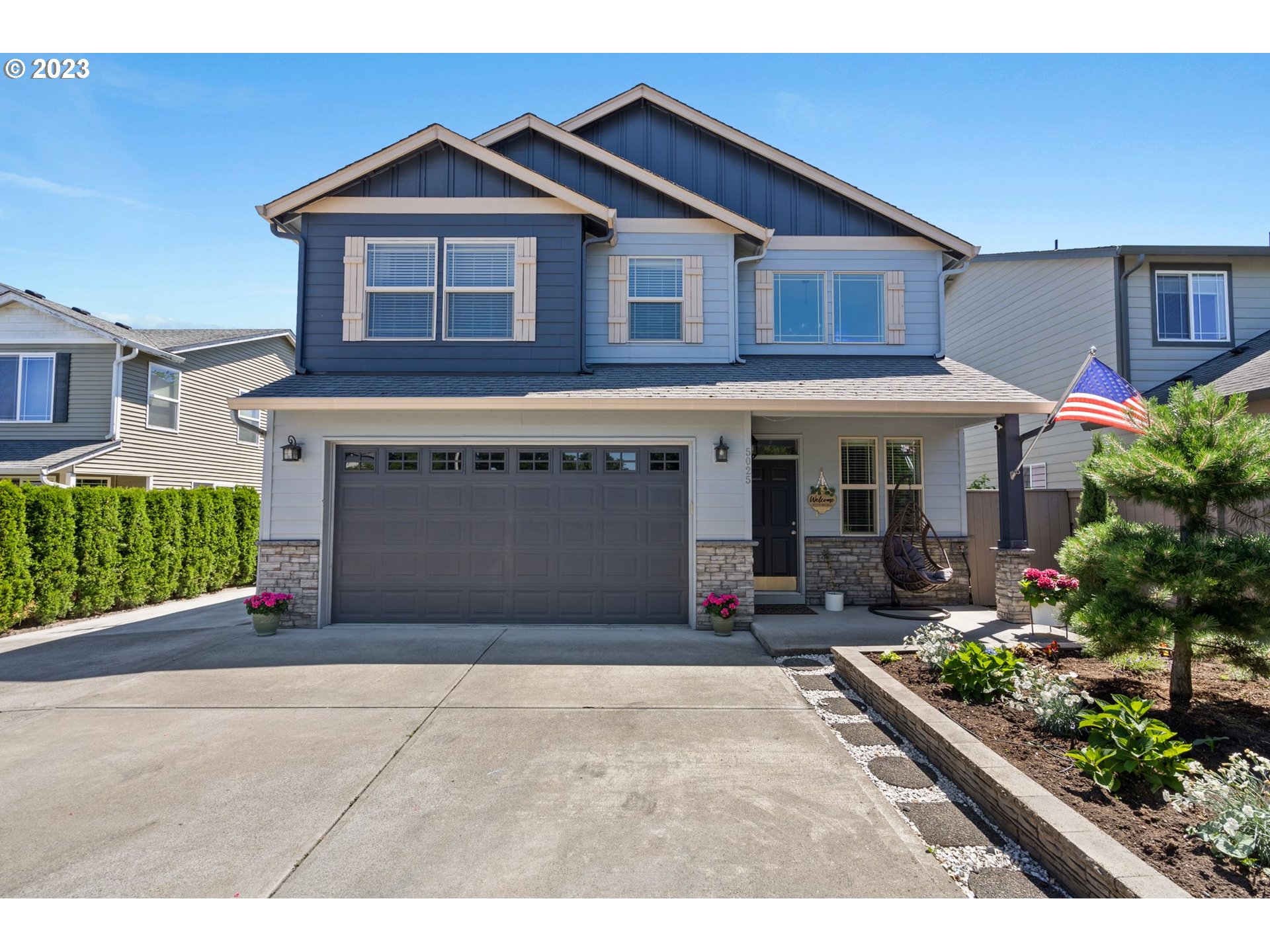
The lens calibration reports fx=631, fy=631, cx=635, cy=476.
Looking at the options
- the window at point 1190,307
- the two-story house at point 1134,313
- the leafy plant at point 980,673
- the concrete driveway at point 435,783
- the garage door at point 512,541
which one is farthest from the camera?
the window at point 1190,307

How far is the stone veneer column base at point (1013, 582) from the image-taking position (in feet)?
25.6

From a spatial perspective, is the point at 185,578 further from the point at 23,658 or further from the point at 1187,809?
Result: the point at 1187,809

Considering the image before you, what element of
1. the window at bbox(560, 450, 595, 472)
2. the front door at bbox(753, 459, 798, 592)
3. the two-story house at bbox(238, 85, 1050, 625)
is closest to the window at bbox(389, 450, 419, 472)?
the two-story house at bbox(238, 85, 1050, 625)

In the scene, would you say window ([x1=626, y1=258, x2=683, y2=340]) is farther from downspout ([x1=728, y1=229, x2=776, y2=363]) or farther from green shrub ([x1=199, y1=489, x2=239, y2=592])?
green shrub ([x1=199, y1=489, x2=239, y2=592])

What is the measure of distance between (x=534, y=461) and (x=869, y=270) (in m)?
6.13

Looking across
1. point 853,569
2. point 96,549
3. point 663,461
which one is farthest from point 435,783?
point 96,549

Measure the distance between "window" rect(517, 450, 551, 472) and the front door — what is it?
3.30 metres

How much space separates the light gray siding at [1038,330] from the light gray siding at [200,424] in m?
15.0

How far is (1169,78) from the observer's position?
5.54 metres

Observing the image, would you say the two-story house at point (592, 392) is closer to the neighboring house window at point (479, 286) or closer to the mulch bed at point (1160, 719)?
the neighboring house window at point (479, 286)

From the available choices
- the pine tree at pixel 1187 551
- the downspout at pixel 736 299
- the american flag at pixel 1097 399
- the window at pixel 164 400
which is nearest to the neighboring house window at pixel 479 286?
the downspout at pixel 736 299

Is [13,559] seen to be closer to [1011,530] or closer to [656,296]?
[656,296]

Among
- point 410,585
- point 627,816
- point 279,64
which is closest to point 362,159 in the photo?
point 279,64

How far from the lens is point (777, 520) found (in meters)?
9.70
